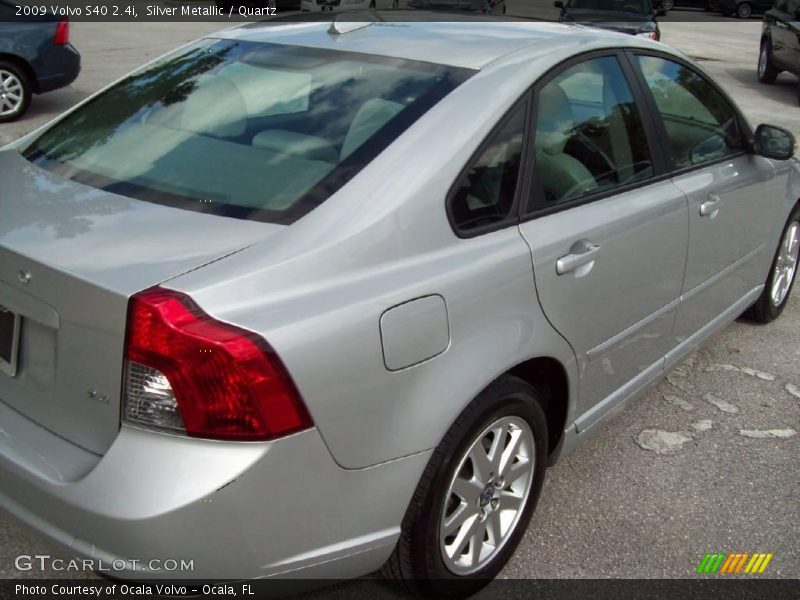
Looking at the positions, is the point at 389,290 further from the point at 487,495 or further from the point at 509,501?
the point at 509,501

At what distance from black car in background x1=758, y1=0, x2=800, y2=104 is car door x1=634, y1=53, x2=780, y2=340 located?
33.4 ft

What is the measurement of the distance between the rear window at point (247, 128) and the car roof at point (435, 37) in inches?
2.6

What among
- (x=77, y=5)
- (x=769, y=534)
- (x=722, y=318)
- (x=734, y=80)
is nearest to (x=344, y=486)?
(x=769, y=534)

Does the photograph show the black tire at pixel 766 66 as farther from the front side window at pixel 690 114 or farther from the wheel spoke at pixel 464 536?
the wheel spoke at pixel 464 536

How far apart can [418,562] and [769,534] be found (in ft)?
4.61

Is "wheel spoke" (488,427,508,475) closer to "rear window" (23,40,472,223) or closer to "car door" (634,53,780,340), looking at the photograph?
"rear window" (23,40,472,223)

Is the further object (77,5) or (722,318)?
(77,5)

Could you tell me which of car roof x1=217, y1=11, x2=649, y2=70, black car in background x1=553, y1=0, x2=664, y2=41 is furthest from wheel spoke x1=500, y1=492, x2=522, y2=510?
black car in background x1=553, y1=0, x2=664, y2=41

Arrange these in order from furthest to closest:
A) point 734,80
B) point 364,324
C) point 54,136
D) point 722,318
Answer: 1. point 734,80
2. point 722,318
3. point 54,136
4. point 364,324

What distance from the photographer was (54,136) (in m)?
2.93

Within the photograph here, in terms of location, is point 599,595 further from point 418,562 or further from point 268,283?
A: point 268,283

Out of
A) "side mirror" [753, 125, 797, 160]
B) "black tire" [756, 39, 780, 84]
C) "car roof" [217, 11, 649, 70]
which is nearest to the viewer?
"car roof" [217, 11, 649, 70]

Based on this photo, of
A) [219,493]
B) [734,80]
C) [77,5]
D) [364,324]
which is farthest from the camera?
[77,5]

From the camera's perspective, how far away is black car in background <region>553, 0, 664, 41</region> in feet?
42.0
